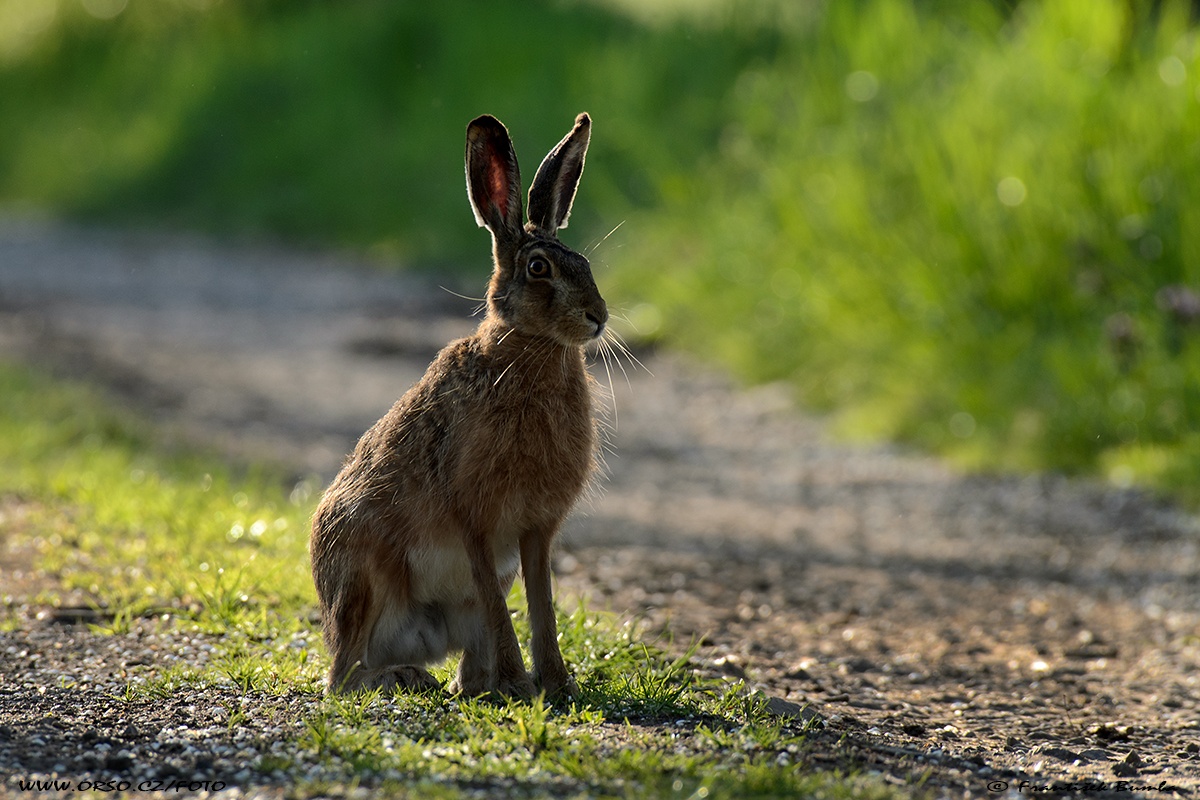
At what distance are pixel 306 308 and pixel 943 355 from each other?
19.2ft

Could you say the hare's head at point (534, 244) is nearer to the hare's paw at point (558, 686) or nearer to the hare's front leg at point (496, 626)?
the hare's front leg at point (496, 626)

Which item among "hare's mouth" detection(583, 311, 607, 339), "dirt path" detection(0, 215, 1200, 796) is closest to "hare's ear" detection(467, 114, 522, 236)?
"hare's mouth" detection(583, 311, 607, 339)

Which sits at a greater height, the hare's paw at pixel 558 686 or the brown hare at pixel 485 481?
the brown hare at pixel 485 481

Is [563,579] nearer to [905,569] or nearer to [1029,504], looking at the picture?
[905,569]

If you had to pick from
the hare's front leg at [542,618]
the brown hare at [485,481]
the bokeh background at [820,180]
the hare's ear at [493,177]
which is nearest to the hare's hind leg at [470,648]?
the brown hare at [485,481]

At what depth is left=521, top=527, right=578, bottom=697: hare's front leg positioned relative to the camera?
3.88m

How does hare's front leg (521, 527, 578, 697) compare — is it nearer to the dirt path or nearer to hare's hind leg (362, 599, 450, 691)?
hare's hind leg (362, 599, 450, 691)

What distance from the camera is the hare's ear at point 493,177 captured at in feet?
12.5

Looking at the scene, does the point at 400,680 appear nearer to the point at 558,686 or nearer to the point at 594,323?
the point at 558,686

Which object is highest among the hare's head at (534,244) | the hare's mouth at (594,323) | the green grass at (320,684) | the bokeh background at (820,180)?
the bokeh background at (820,180)

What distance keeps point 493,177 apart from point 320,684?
54.5 inches

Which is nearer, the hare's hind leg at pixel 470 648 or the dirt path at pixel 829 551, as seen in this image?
the hare's hind leg at pixel 470 648

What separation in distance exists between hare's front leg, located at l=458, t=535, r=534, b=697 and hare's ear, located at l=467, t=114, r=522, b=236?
2.67 ft

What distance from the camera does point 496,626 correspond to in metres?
3.80
